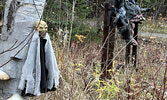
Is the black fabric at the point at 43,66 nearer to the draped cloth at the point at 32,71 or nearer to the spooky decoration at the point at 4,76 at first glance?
the draped cloth at the point at 32,71

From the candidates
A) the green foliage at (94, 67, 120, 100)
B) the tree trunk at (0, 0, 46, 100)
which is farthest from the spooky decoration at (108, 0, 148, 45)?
the tree trunk at (0, 0, 46, 100)

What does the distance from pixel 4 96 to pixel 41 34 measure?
523 mm

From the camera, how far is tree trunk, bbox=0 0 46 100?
1.35 metres

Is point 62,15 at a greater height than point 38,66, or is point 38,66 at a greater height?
point 62,15

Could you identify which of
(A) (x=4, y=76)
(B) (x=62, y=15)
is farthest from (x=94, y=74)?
(B) (x=62, y=15)

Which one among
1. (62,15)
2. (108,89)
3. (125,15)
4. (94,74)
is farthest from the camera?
(62,15)

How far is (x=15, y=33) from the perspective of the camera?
1370 millimetres

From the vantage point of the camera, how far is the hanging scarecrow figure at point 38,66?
4.48 ft

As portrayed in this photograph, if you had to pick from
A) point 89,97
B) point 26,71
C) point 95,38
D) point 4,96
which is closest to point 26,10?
point 26,71

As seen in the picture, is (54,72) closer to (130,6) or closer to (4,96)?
(4,96)

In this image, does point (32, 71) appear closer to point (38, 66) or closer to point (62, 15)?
point (38, 66)

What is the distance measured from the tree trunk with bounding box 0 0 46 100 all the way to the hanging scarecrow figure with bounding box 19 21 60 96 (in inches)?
2.0

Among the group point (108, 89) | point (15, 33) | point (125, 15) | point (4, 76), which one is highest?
point (125, 15)

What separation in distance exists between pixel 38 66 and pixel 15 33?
28cm
